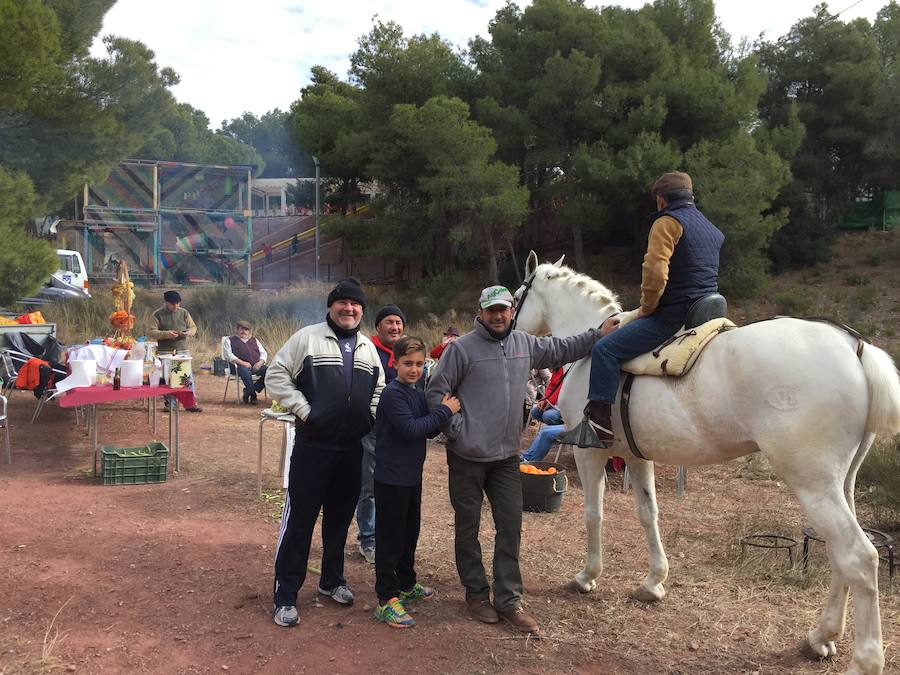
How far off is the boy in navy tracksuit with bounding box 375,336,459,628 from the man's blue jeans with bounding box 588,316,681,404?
32.4 inches

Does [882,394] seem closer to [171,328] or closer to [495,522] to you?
[495,522]

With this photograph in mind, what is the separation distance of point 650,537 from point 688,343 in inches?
52.4

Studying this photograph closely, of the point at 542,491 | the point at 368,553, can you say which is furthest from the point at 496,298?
the point at 542,491

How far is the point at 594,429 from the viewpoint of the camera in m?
4.09

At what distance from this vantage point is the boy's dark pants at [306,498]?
3904 millimetres

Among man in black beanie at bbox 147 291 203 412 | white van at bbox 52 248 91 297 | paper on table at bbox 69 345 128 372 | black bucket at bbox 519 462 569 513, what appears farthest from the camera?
white van at bbox 52 248 91 297

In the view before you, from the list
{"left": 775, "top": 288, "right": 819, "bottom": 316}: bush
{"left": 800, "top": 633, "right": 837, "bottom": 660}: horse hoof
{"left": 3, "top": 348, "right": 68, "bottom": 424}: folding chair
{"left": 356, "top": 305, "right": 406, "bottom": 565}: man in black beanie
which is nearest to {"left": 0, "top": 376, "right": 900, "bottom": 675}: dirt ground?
{"left": 800, "top": 633, "right": 837, "bottom": 660}: horse hoof

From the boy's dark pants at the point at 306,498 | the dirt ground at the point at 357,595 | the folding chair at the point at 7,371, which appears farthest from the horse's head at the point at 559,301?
the folding chair at the point at 7,371

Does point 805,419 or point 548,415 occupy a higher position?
point 805,419

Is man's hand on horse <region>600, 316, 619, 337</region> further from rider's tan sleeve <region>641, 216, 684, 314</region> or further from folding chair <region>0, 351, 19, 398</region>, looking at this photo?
folding chair <region>0, 351, 19, 398</region>

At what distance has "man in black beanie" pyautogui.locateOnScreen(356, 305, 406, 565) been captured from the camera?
189 inches

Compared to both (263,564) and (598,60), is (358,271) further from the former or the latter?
(263,564)

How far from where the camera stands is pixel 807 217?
24469mm

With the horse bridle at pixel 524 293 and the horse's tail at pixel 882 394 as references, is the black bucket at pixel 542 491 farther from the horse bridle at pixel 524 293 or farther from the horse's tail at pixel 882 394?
the horse's tail at pixel 882 394
